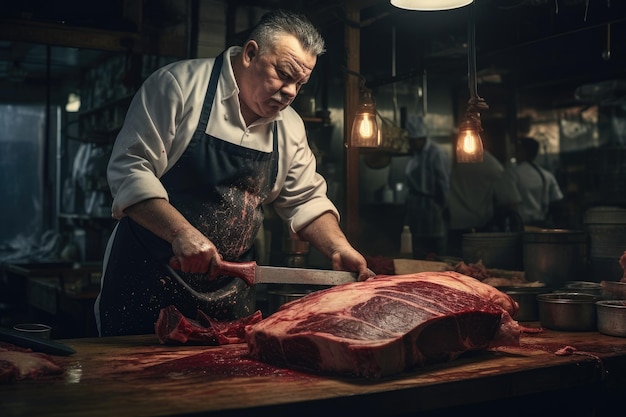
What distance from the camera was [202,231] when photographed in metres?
3.56

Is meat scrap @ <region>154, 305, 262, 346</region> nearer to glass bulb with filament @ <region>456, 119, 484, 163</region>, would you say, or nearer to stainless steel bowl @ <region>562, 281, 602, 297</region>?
stainless steel bowl @ <region>562, 281, 602, 297</region>

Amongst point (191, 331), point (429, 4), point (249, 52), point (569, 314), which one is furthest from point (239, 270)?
point (429, 4)

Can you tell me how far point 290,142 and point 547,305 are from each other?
1.59m

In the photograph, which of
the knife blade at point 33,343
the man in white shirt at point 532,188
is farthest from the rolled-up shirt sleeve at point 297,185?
the man in white shirt at point 532,188

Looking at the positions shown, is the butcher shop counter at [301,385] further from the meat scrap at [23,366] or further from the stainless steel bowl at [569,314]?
the stainless steel bowl at [569,314]

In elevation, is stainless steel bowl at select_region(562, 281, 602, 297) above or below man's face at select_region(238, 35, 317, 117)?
below

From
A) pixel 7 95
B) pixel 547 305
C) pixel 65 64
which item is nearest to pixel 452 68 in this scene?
pixel 547 305

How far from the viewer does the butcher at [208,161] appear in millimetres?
3443

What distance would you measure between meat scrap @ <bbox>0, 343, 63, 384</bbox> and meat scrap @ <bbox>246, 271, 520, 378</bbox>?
2.45ft

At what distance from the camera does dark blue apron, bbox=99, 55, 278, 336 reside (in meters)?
3.48

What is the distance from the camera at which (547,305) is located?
3461 millimetres

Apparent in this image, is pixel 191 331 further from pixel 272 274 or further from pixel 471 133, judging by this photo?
pixel 471 133

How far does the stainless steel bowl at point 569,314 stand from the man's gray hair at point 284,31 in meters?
1.73

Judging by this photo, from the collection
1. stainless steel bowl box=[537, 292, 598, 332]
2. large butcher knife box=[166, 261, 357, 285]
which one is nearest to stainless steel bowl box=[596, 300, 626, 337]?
stainless steel bowl box=[537, 292, 598, 332]
